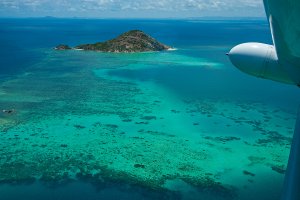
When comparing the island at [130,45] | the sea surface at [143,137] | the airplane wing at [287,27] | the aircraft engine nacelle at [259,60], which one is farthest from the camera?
the island at [130,45]

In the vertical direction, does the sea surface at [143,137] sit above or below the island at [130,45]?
below

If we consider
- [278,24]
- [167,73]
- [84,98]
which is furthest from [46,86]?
[278,24]

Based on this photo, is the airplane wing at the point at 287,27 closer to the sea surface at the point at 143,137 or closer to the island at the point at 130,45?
the sea surface at the point at 143,137

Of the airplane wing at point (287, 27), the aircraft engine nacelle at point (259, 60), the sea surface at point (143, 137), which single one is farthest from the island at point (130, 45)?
the airplane wing at point (287, 27)

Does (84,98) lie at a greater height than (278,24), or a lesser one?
lesser

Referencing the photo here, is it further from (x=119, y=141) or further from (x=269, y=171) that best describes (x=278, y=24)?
(x=119, y=141)
